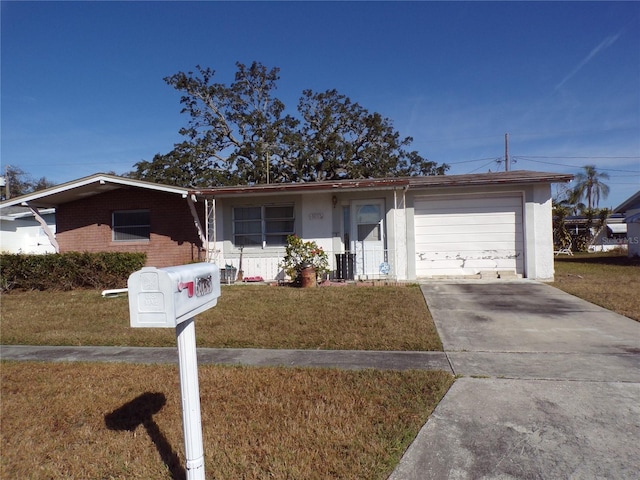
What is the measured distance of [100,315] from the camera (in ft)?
26.9

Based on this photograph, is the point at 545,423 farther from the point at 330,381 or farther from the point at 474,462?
the point at 330,381

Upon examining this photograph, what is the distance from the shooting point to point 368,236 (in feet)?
41.1

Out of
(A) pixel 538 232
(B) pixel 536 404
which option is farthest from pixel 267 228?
(B) pixel 536 404

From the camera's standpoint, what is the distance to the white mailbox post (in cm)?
199

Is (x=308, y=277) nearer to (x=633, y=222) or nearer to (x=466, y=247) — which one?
(x=466, y=247)

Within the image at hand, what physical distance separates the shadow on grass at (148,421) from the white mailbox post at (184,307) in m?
0.73

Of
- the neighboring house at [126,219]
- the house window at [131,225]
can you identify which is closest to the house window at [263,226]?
the neighboring house at [126,219]

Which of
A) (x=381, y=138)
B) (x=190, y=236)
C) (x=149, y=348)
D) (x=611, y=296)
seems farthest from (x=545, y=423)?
(x=381, y=138)

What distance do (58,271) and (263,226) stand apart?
5910 millimetres

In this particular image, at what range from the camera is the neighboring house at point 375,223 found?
38.4ft

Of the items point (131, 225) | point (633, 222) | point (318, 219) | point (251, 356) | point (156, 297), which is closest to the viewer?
point (156, 297)

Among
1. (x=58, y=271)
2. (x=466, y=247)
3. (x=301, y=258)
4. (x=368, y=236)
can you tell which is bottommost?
(x=58, y=271)

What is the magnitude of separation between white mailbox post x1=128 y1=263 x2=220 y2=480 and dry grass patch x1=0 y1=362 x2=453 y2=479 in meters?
0.66

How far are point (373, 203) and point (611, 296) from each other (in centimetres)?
614
